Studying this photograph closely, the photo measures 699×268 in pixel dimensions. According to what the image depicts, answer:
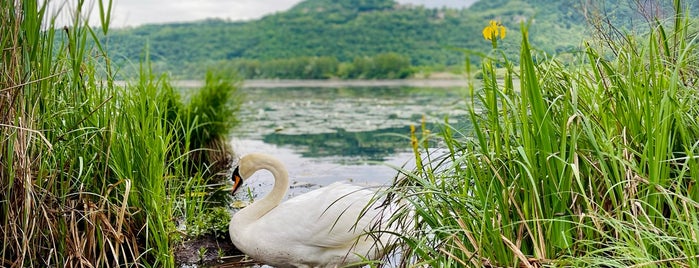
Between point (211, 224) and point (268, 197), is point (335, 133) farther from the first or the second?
point (268, 197)

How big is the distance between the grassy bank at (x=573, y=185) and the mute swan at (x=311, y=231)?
1232 millimetres

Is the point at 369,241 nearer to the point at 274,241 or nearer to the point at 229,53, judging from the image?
the point at 274,241

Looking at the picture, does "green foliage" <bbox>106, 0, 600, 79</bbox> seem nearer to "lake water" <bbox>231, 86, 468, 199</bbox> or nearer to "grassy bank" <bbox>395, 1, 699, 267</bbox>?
"lake water" <bbox>231, 86, 468, 199</bbox>

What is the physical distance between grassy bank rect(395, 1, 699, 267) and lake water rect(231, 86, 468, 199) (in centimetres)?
174

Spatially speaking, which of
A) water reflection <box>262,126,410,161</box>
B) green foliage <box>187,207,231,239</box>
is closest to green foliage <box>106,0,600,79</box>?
water reflection <box>262,126,410,161</box>

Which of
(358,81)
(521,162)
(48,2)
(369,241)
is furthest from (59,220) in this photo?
(358,81)

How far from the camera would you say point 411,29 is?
1602 inches

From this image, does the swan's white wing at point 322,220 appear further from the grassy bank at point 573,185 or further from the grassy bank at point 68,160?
the grassy bank at point 573,185

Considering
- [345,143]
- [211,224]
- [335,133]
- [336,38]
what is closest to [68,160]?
[211,224]

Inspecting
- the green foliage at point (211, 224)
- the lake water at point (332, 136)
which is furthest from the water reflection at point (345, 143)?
the green foliage at point (211, 224)

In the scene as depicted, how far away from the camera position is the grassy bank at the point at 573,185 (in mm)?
2307

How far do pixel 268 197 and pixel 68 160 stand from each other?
138cm

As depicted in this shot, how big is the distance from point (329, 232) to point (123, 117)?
1.16 m

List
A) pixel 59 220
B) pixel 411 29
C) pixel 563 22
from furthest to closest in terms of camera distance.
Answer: pixel 411 29, pixel 563 22, pixel 59 220
